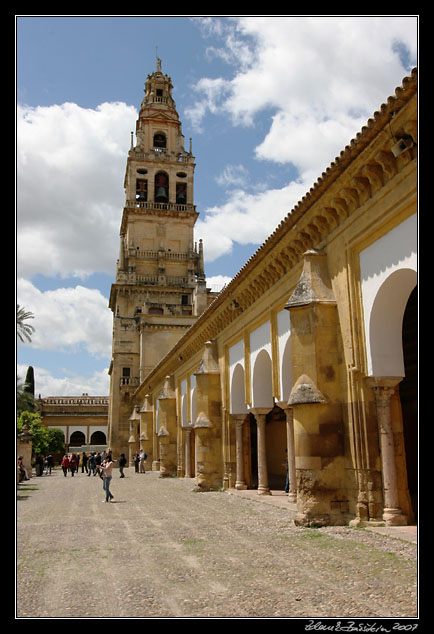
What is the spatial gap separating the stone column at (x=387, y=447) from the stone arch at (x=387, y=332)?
0.18 metres

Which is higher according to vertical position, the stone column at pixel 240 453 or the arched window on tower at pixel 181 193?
the arched window on tower at pixel 181 193

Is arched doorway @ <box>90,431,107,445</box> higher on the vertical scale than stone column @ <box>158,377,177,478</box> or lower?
lower

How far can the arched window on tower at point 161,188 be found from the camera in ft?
167

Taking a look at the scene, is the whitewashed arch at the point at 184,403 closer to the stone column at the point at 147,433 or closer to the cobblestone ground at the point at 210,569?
the stone column at the point at 147,433

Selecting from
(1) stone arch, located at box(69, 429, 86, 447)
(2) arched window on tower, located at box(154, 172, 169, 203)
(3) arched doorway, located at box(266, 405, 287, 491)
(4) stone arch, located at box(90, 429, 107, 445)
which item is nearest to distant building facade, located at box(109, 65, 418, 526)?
(3) arched doorway, located at box(266, 405, 287, 491)

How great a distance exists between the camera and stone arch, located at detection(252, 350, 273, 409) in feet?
48.1

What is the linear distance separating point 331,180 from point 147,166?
4397cm

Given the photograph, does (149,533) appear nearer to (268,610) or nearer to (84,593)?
(84,593)

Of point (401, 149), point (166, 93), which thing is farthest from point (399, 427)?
point (166, 93)

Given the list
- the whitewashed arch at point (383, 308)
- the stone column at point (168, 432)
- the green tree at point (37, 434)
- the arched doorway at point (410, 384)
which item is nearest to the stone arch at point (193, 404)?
the stone column at point (168, 432)

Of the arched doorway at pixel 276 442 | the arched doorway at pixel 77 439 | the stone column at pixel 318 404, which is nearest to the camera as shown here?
the stone column at pixel 318 404

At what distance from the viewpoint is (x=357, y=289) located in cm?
924

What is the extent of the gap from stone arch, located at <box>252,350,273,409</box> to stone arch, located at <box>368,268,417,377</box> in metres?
5.94

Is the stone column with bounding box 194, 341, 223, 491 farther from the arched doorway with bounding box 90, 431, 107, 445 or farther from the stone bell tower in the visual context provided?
the arched doorway with bounding box 90, 431, 107, 445
